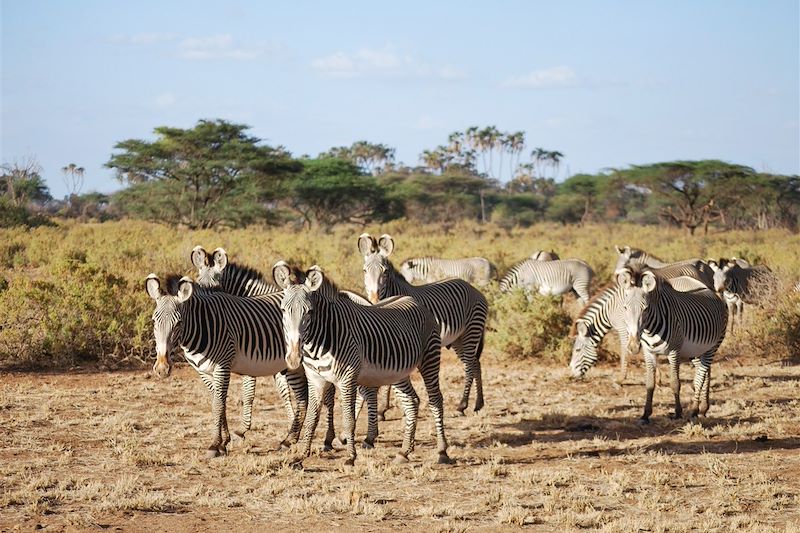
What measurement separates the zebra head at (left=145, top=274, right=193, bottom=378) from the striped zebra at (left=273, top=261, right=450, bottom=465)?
2.76 feet

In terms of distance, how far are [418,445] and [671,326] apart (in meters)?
3.02

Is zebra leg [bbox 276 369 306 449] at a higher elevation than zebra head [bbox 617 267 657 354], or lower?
lower

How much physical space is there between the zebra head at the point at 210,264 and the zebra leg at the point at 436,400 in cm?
241

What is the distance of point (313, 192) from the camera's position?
1801 inches

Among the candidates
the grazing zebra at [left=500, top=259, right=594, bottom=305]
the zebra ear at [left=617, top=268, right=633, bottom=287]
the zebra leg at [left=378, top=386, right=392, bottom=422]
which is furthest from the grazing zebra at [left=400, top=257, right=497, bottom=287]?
the zebra ear at [left=617, top=268, right=633, bottom=287]

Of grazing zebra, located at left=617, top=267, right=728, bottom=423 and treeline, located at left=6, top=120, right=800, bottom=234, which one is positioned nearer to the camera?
grazing zebra, located at left=617, top=267, right=728, bottom=423

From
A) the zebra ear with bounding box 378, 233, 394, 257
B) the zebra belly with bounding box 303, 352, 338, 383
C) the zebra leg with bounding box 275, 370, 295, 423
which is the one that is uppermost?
the zebra ear with bounding box 378, 233, 394, 257

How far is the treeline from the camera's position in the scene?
124 ft

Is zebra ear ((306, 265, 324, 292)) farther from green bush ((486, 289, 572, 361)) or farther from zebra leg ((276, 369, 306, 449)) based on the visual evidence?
green bush ((486, 289, 572, 361))

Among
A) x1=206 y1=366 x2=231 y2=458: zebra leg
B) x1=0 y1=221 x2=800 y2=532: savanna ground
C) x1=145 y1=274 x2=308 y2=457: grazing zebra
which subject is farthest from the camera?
x1=206 y1=366 x2=231 y2=458: zebra leg

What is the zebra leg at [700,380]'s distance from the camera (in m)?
10.2

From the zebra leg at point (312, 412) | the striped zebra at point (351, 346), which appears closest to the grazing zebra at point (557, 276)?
the striped zebra at point (351, 346)

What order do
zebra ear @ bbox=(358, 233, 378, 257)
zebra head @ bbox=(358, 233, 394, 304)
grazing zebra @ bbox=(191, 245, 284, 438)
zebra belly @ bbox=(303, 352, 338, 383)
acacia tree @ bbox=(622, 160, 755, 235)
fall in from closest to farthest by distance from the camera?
zebra belly @ bbox=(303, 352, 338, 383), grazing zebra @ bbox=(191, 245, 284, 438), zebra head @ bbox=(358, 233, 394, 304), zebra ear @ bbox=(358, 233, 378, 257), acacia tree @ bbox=(622, 160, 755, 235)

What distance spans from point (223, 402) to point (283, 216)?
117 ft
